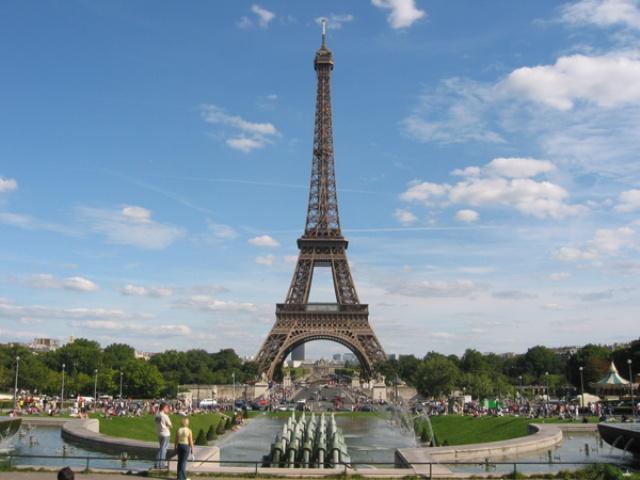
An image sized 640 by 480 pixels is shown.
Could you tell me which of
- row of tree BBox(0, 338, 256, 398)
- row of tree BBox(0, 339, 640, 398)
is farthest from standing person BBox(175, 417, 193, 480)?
row of tree BBox(0, 339, 640, 398)

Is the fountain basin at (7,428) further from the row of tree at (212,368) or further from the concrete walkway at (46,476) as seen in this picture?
the row of tree at (212,368)

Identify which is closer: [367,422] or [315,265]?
[367,422]

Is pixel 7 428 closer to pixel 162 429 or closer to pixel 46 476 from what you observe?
pixel 46 476

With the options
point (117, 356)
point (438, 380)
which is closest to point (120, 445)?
point (438, 380)

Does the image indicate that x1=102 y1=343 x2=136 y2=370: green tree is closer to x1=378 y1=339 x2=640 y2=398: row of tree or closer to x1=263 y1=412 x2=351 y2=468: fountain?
x1=378 y1=339 x2=640 y2=398: row of tree

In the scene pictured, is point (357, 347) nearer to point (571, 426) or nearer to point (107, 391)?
point (107, 391)

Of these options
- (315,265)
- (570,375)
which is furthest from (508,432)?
(570,375)

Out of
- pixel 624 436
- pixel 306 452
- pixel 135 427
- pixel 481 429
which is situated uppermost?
pixel 624 436

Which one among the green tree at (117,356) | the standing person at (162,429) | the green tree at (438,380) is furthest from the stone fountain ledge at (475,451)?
the green tree at (117,356)

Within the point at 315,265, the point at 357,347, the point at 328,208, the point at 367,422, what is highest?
the point at 328,208
